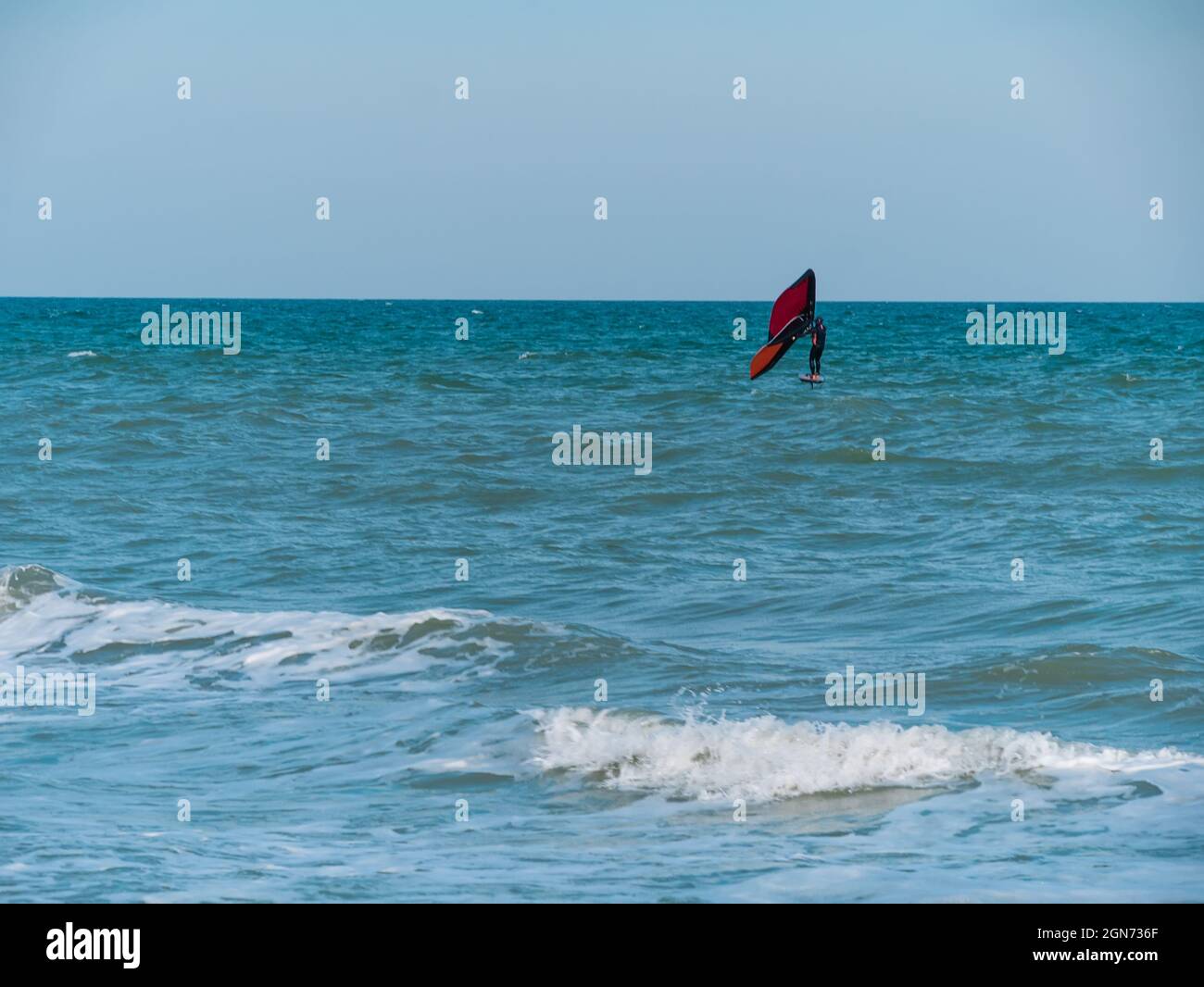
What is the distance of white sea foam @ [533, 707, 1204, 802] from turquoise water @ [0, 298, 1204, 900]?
Result: 3cm

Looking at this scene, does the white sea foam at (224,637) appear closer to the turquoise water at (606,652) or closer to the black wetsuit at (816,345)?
the turquoise water at (606,652)

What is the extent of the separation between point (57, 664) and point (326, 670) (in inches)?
93.6

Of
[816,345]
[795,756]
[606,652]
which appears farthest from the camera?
[816,345]

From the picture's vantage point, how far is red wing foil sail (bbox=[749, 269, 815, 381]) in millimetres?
22328

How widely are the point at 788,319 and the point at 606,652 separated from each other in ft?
41.5

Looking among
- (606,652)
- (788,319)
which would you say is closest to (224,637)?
(606,652)

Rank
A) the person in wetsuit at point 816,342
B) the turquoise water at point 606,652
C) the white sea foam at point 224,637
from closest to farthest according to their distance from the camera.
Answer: the turquoise water at point 606,652, the white sea foam at point 224,637, the person in wetsuit at point 816,342

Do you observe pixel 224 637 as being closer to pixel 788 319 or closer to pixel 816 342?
pixel 788 319

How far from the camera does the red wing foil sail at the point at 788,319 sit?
2233 centimetres

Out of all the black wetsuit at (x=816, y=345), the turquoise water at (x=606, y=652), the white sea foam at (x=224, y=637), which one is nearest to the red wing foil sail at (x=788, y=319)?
the black wetsuit at (x=816, y=345)

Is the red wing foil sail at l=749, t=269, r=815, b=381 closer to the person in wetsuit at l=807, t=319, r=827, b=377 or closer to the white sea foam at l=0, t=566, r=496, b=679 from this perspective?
the person in wetsuit at l=807, t=319, r=827, b=377

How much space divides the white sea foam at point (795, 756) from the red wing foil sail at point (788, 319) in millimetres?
13340

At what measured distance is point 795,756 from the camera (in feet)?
29.4

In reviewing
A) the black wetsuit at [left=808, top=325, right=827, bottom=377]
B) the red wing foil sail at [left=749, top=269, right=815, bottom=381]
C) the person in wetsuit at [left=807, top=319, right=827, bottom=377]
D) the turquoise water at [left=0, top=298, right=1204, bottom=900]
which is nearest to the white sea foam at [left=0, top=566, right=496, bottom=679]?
the turquoise water at [left=0, top=298, right=1204, bottom=900]
